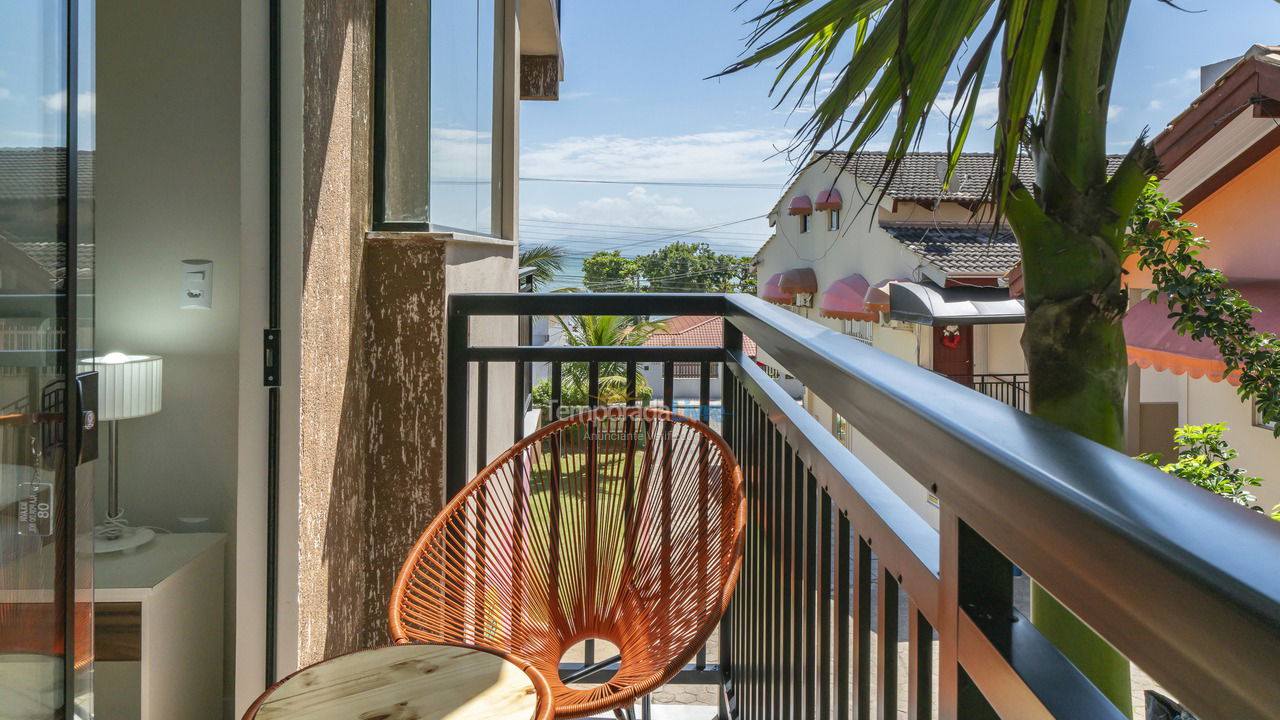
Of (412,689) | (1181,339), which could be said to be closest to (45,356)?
(412,689)

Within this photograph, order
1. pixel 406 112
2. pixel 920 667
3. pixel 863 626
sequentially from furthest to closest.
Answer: pixel 406 112 < pixel 863 626 < pixel 920 667

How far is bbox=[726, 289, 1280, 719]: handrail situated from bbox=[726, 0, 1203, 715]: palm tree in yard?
1211 millimetres

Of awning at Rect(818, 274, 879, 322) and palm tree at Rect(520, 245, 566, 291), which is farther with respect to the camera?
palm tree at Rect(520, 245, 566, 291)

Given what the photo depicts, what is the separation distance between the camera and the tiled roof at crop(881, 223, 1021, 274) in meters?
10.6

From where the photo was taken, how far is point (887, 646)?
27.3 inches

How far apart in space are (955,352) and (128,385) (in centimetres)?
1157

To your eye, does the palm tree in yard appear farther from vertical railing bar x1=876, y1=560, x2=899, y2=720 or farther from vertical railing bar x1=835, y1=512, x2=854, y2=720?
vertical railing bar x1=876, y1=560, x2=899, y2=720

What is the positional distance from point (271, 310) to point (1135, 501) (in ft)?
5.14

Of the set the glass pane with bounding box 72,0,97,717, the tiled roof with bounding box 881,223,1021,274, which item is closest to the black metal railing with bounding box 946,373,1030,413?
the tiled roof with bounding box 881,223,1021,274

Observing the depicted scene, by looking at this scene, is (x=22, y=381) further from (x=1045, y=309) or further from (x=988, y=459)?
(x=1045, y=309)

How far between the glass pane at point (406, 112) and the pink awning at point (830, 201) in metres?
13.4

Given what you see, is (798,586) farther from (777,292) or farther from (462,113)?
(777,292)

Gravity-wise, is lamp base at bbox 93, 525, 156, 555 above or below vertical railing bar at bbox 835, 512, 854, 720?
below

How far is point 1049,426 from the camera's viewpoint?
43 centimetres
